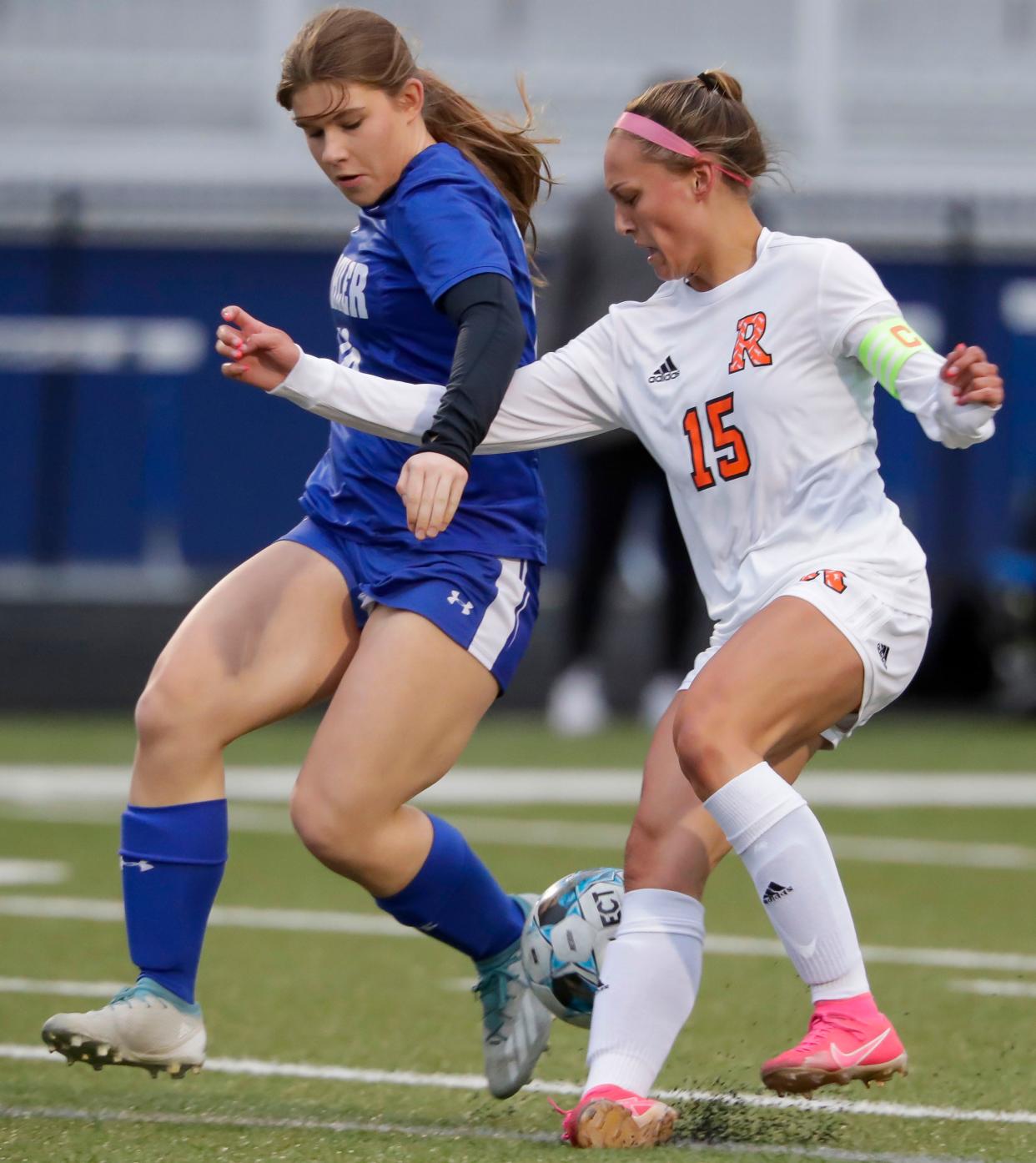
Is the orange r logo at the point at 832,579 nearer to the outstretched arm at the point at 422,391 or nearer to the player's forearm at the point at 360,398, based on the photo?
the outstretched arm at the point at 422,391

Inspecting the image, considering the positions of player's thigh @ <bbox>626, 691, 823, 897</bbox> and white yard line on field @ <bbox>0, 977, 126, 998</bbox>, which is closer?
player's thigh @ <bbox>626, 691, 823, 897</bbox>

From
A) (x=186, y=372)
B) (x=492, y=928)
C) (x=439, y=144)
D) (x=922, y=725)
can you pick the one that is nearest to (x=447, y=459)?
(x=439, y=144)

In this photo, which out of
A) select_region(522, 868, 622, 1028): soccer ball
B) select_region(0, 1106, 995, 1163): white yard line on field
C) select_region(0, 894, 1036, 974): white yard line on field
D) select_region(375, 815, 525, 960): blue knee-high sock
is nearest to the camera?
select_region(0, 1106, 995, 1163): white yard line on field

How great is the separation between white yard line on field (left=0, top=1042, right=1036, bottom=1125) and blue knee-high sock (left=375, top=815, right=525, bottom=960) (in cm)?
26

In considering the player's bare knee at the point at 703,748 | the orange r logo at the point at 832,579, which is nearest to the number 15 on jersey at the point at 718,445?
the orange r logo at the point at 832,579

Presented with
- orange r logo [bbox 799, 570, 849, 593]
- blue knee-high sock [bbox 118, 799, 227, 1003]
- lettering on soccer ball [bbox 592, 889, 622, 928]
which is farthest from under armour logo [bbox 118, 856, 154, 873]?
orange r logo [bbox 799, 570, 849, 593]

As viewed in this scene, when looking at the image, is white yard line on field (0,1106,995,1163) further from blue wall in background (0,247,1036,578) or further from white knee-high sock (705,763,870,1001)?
blue wall in background (0,247,1036,578)

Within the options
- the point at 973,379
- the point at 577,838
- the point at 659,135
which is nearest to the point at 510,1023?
the point at 973,379

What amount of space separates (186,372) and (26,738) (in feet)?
11.9

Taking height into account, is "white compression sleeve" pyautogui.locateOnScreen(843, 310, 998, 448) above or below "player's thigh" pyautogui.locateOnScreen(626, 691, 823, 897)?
above

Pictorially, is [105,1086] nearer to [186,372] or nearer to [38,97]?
[186,372]

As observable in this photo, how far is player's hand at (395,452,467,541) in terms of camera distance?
372 cm

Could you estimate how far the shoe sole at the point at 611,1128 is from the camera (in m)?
3.52

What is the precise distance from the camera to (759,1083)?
4188 millimetres
